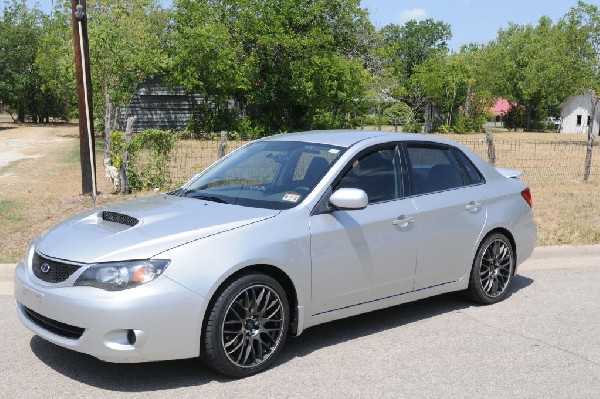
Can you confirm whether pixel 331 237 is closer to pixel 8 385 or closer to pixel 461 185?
pixel 461 185

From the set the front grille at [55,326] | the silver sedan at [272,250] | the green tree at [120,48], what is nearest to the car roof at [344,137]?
the silver sedan at [272,250]

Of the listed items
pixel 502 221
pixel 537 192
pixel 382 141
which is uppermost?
pixel 382 141

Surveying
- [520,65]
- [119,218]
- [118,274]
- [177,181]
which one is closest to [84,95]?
[177,181]

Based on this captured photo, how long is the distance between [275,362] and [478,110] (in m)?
62.8

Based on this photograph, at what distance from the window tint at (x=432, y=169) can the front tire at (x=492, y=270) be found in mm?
662

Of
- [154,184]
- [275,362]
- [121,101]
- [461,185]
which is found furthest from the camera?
[121,101]

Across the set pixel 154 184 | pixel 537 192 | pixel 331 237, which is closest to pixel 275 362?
pixel 331 237

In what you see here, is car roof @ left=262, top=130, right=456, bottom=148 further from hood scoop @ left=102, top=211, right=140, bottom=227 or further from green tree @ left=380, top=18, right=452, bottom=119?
green tree @ left=380, top=18, right=452, bottom=119

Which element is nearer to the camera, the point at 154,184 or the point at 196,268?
the point at 196,268

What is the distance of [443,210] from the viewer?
5730 millimetres

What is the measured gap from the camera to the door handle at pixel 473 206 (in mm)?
5971

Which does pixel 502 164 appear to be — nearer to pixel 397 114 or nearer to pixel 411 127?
pixel 411 127

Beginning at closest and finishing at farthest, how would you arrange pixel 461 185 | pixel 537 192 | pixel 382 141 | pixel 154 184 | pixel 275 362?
1. pixel 275 362
2. pixel 382 141
3. pixel 461 185
4. pixel 154 184
5. pixel 537 192

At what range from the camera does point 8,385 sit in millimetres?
4324
